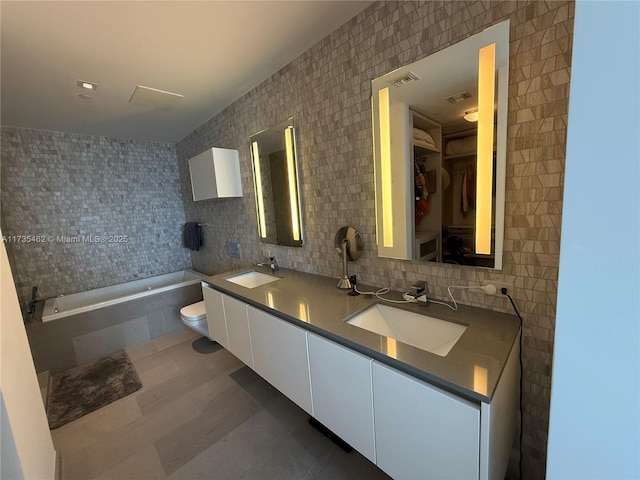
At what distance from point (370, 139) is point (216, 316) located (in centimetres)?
182

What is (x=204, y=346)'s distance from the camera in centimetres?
285

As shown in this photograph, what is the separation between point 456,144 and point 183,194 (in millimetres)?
3904

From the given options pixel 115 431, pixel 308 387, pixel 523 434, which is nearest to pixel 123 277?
pixel 115 431

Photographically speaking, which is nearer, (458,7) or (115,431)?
(458,7)

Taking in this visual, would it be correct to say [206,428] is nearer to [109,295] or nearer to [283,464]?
[283,464]

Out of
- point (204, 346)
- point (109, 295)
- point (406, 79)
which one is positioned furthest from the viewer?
point (109, 295)

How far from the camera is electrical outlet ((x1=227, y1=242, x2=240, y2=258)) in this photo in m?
3.00

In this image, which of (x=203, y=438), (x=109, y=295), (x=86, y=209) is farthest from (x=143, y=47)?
(x=109, y=295)

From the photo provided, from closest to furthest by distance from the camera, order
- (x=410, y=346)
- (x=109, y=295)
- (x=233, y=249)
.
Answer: (x=410, y=346) → (x=233, y=249) → (x=109, y=295)

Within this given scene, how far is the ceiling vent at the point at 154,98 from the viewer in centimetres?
221

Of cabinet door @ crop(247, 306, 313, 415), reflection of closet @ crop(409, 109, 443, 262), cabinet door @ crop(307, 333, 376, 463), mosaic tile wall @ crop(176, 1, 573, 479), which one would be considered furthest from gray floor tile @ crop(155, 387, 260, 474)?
reflection of closet @ crop(409, 109, 443, 262)

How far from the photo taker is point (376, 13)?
143cm

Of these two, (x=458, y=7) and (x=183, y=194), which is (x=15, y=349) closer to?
(x=458, y=7)

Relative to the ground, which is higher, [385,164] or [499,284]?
[385,164]
